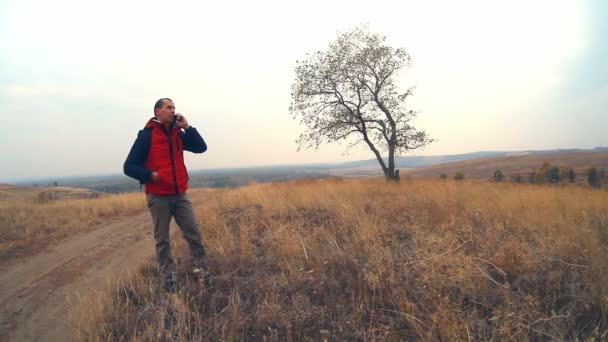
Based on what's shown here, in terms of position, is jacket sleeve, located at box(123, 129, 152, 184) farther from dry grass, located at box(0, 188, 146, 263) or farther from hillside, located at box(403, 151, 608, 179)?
hillside, located at box(403, 151, 608, 179)

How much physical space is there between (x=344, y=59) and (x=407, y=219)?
42.0 feet

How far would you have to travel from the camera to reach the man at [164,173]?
3932mm

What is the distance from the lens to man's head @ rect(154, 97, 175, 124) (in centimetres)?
410

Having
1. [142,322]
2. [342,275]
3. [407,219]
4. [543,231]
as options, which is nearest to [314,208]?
[407,219]

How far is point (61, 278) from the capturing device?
198 inches

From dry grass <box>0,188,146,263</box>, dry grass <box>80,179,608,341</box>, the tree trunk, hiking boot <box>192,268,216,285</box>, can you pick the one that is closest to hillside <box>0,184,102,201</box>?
dry grass <box>0,188,146,263</box>

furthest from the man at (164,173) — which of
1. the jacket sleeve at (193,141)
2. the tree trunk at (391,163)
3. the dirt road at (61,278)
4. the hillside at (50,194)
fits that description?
the hillside at (50,194)

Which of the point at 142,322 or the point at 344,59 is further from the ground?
the point at 344,59

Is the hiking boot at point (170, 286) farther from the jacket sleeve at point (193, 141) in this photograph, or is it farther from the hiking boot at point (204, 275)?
the jacket sleeve at point (193, 141)

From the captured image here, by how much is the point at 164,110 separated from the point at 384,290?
150 inches

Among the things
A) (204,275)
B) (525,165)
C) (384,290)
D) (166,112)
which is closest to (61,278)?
(204,275)

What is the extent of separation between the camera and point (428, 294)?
131 inches

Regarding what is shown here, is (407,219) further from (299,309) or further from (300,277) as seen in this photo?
(299,309)

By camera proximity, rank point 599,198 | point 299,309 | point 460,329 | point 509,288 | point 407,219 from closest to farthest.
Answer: point 460,329 → point 299,309 → point 509,288 → point 407,219 → point 599,198
